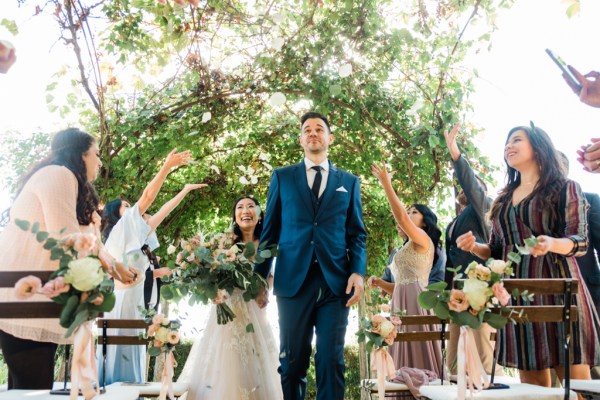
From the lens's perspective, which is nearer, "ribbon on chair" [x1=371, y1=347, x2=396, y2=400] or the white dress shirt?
"ribbon on chair" [x1=371, y1=347, x2=396, y2=400]

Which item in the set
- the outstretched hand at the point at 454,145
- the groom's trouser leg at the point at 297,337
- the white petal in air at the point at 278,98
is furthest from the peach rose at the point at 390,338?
the white petal in air at the point at 278,98

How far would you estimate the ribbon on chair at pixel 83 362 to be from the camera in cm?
229

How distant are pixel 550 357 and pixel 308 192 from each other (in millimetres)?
Answer: 1785

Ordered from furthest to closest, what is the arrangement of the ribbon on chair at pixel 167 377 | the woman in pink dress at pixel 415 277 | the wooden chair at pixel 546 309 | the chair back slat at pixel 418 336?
1. the woman in pink dress at pixel 415 277
2. the chair back slat at pixel 418 336
3. the ribbon on chair at pixel 167 377
4. the wooden chair at pixel 546 309

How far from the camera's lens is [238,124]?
7.63 m

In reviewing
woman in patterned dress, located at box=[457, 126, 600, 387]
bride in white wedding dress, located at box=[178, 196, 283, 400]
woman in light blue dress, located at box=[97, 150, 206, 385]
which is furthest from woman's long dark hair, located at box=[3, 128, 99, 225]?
woman in patterned dress, located at box=[457, 126, 600, 387]

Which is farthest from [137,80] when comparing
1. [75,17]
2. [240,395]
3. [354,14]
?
[240,395]

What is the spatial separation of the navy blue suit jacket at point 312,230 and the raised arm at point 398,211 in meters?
0.64

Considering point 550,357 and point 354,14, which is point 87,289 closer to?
point 550,357

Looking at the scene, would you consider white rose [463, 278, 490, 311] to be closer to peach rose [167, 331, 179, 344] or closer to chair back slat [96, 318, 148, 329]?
peach rose [167, 331, 179, 344]

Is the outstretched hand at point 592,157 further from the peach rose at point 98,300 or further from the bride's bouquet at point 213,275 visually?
the bride's bouquet at point 213,275

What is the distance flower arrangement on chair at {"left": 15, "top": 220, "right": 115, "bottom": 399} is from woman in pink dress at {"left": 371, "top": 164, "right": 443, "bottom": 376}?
3096 millimetres

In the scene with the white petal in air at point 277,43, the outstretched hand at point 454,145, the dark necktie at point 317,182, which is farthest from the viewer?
the white petal in air at point 277,43

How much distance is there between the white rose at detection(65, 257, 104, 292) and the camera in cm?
220
